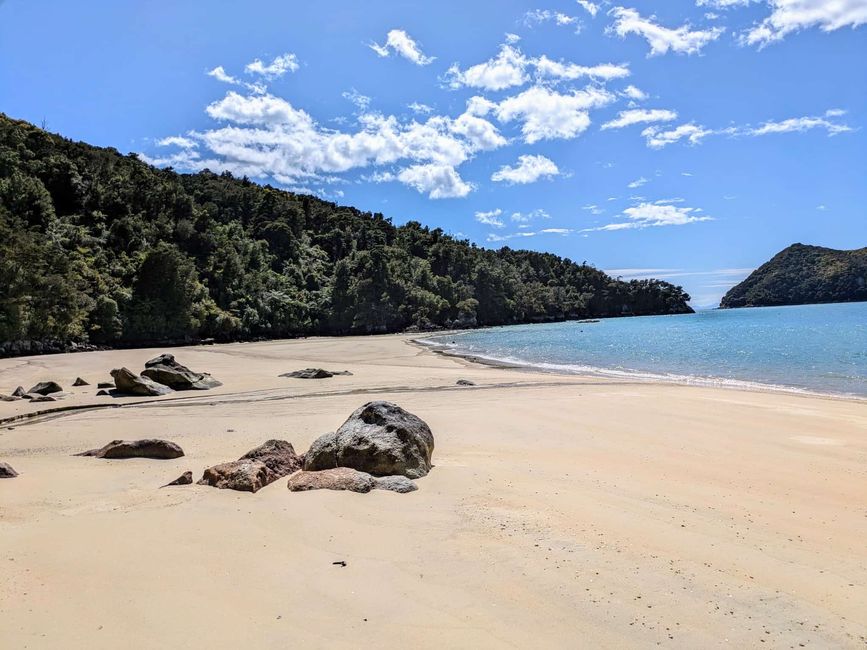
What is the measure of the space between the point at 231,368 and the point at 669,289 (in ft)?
547

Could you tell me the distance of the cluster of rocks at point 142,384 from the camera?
15649mm

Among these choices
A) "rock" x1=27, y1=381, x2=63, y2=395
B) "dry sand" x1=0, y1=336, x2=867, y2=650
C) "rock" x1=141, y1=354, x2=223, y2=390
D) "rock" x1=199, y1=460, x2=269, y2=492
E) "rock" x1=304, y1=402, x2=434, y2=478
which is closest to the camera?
"dry sand" x1=0, y1=336, x2=867, y2=650

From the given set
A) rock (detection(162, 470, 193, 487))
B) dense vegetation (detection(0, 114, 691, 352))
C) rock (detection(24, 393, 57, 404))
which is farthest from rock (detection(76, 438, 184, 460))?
dense vegetation (detection(0, 114, 691, 352))

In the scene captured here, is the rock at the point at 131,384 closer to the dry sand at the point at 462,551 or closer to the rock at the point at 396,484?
the dry sand at the point at 462,551

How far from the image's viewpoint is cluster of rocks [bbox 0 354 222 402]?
15.6m

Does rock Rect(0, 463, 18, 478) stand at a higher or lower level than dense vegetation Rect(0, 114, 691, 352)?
lower

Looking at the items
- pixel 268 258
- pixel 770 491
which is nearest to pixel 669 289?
pixel 268 258

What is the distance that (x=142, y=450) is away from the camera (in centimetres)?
760

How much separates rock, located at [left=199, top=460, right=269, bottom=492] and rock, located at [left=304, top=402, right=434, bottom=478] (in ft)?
2.42

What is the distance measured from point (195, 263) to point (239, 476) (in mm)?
68175

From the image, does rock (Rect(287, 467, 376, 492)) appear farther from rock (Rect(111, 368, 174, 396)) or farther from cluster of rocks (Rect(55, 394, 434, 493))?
rock (Rect(111, 368, 174, 396))

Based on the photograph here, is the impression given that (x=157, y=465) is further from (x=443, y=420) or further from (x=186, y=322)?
(x=186, y=322)

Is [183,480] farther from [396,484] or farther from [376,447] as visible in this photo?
[396,484]

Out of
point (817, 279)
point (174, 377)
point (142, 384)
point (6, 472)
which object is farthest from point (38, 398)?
point (817, 279)
